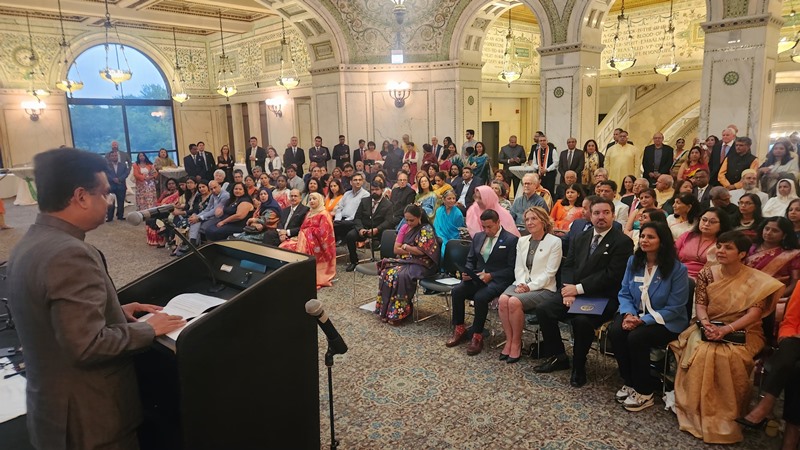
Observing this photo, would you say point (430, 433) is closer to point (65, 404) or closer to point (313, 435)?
point (313, 435)

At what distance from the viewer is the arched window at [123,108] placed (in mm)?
15625

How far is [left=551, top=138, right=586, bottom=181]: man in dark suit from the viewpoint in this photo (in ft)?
27.2

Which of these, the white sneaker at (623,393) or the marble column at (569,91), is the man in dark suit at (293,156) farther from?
the white sneaker at (623,393)

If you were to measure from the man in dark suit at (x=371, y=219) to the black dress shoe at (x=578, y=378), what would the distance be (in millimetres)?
3411

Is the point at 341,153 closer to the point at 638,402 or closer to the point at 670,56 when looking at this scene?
the point at 670,56

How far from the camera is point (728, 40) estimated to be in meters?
7.53

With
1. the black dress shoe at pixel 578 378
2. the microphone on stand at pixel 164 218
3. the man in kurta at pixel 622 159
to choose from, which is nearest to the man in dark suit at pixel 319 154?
the man in kurta at pixel 622 159

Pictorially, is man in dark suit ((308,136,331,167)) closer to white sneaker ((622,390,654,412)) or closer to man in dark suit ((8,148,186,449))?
white sneaker ((622,390,654,412))

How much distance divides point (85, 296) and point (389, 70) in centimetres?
1117

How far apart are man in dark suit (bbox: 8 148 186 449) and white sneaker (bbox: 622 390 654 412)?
2816mm

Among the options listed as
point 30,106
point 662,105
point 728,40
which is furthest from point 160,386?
point 30,106

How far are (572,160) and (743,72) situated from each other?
2617 millimetres

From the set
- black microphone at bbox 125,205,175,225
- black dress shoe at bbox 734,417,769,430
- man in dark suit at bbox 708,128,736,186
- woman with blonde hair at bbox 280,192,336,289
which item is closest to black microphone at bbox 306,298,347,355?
black microphone at bbox 125,205,175,225

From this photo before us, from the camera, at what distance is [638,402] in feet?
10.6
